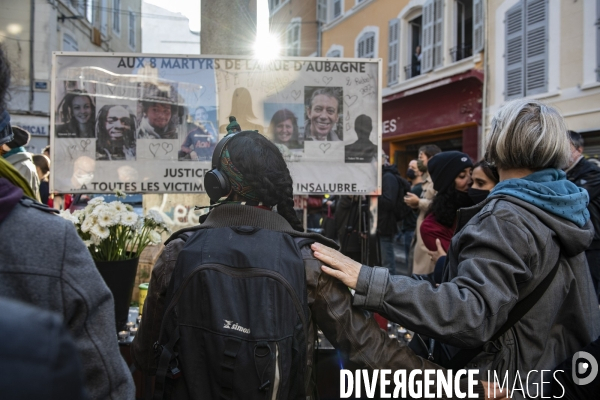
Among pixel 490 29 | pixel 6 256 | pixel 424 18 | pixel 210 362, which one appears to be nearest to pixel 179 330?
pixel 210 362

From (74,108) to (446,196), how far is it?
2.73 metres

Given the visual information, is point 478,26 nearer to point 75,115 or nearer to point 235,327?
point 75,115

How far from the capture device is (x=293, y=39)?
2083 centimetres

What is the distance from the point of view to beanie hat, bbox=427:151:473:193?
120 inches

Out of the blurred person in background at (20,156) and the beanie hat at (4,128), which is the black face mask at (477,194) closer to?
the beanie hat at (4,128)

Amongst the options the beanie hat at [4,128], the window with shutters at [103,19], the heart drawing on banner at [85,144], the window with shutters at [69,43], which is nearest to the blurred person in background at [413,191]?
the heart drawing on banner at [85,144]

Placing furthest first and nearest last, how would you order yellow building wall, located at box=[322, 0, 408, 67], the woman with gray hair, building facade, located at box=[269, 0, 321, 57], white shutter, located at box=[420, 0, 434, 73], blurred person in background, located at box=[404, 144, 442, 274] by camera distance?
building facade, located at box=[269, 0, 321, 57], yellow building wall, located at box=[322, 0, 408, 67], white shutter, located at box=[420, 0, 434, 73], blurred person in background, located at box=[404, 144, 442, 274], the woman with gray hair

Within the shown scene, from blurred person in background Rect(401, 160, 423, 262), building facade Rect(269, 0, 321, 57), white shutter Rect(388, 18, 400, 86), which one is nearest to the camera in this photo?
blurred person in background Rect(401, 160, 423, 262)

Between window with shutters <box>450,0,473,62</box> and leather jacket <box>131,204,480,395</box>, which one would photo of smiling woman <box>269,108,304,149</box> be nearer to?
leather jacket <box>131,204,480,395</box>

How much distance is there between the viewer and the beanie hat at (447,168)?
3.06 m

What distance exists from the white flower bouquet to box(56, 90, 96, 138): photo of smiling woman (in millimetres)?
1583

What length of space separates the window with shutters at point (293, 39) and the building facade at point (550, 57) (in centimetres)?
1045

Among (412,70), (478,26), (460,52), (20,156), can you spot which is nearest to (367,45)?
(412,70)

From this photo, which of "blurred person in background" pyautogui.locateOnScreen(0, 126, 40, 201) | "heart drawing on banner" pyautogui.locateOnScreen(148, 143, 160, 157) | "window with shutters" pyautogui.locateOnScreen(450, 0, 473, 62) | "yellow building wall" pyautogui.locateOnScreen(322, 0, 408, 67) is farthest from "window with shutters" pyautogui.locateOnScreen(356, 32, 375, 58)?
"heart drawing on banner" pyautogui.locateOnScreen(148, 143, 160, 157)
